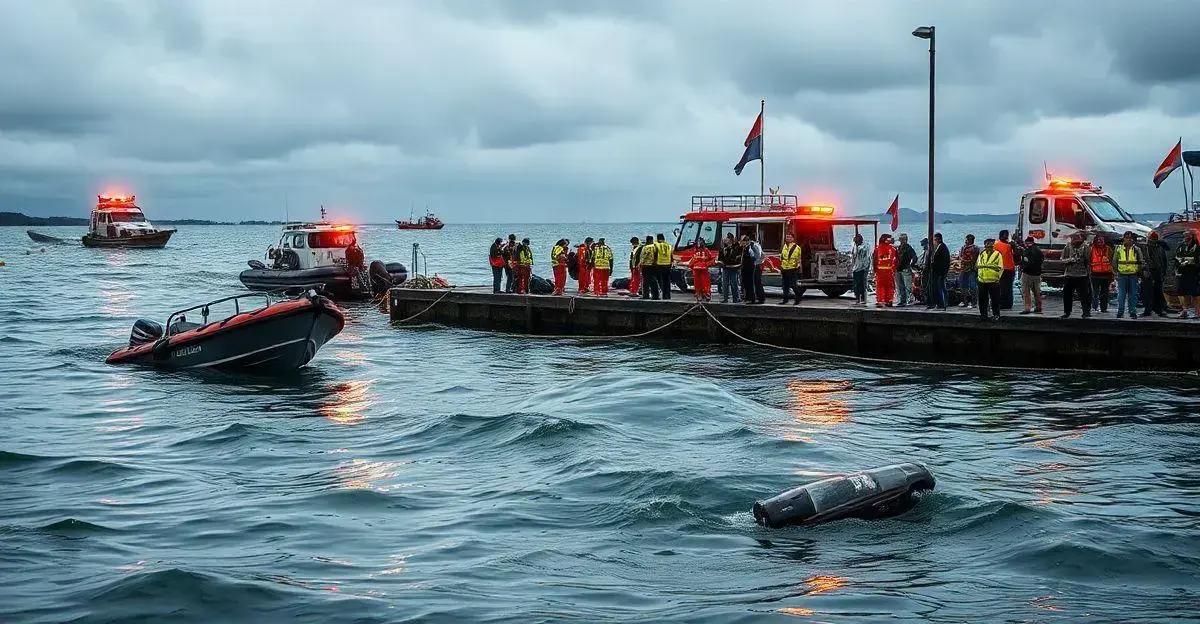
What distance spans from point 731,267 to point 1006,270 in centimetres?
564

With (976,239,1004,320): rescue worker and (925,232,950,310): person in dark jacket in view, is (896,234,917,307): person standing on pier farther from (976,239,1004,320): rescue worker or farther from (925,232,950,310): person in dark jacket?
(976,239,1004,320): rescue worker

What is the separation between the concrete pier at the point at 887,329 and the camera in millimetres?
19562

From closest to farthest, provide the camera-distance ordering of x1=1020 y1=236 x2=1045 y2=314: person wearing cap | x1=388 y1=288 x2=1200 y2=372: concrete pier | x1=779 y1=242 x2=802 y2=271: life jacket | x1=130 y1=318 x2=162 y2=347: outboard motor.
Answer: x1=388 y1=288 x2=1200 y2=372: concrete pier
x1=1020 y1=236 x2=1045 y2=314: person wearing cap
x1=130 y1=318 x2=162 y2=347: outboard motor
x1=779 y1=242 x2=802 y2=271: life jacket

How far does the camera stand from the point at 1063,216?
1046 inches

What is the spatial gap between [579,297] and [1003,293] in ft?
31.9

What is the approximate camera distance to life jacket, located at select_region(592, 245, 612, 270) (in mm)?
28328

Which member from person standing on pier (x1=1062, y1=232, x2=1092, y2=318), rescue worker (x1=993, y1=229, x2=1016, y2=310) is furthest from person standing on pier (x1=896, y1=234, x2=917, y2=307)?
person standing on pier (x1=1062, y1=232, x2=1092, y2=318)

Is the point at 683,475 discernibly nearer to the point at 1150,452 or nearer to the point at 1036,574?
the point at 1036,574

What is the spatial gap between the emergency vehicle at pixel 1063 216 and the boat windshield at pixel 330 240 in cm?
2379

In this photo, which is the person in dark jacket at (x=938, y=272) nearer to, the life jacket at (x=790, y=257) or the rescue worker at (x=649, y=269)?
the life jacket at (x=790, y=257)

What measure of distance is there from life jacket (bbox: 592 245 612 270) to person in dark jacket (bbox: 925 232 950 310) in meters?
7.96

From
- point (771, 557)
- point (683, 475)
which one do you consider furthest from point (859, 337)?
point (771, 557)

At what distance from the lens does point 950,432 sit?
53.2 feet

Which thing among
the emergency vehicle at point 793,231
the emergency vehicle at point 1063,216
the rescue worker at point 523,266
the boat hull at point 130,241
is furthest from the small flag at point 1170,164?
the boat hull at point 130,241
